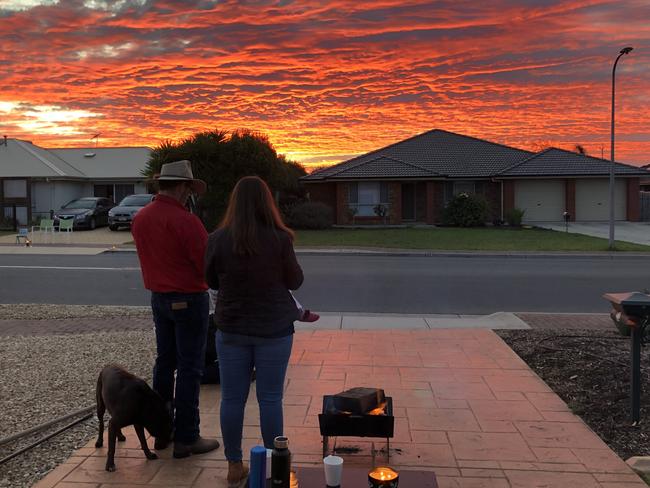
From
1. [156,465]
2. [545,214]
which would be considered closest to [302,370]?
[156,465]

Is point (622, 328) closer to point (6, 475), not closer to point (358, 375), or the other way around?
point (358, 375)

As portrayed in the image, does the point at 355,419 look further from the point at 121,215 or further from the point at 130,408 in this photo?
the point at 121,215

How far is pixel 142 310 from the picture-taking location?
10.1 meters

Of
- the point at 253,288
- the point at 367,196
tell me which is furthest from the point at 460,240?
the point at 253,288

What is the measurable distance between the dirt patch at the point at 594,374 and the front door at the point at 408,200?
27651 millimetres

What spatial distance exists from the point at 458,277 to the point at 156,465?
11408mm

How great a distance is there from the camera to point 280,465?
2998 millimetres

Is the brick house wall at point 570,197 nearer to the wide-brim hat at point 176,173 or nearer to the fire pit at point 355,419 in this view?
the fire pit at point 355,419

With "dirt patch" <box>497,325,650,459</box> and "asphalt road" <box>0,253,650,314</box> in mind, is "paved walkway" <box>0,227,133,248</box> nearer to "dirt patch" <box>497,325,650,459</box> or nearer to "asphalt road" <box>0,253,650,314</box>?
"asphalt road" <box>0,253,650,314</box>

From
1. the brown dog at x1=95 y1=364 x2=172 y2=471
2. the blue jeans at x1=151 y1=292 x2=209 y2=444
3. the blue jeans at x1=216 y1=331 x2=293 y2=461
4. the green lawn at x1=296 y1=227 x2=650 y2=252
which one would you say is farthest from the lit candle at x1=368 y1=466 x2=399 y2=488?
the green lawn at x1=296 y1=227 x2=650 y2=252

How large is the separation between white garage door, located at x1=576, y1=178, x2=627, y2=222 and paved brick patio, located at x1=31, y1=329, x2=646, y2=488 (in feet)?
102

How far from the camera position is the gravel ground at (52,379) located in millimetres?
4273

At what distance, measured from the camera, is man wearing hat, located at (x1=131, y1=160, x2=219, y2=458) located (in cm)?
A: 395

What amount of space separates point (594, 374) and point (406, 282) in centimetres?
778
